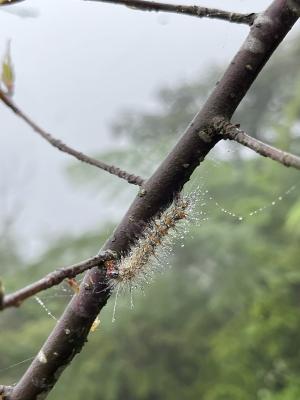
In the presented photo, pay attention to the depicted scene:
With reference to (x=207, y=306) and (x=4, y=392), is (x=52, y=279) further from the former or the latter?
(x=207, y=306)

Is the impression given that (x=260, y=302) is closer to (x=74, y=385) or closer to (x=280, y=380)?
(x=280, y=380)

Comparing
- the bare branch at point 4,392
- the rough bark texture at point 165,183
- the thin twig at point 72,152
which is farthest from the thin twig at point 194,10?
the bare branch at point 4,392

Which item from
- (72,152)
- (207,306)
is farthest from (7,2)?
(207,306)

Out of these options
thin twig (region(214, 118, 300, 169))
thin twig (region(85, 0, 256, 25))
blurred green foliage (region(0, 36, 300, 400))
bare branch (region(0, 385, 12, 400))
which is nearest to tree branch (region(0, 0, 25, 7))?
thin twig (region(85, 0, 256, 25))

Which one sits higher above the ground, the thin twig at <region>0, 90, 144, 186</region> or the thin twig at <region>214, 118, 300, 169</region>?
the thin twig at <region>214, 118, 300, 169</region>

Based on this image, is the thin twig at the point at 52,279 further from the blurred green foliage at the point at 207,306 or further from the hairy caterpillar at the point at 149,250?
the blurred green foliage at the point at 207,306

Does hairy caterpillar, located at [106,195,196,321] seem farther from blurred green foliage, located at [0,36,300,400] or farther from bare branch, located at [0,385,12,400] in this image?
blurred green foliage, located at [0,36,300,400]
